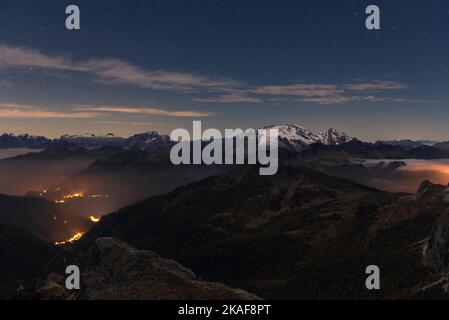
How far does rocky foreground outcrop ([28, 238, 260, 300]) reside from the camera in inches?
6250

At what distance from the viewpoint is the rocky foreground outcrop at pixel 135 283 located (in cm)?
15875

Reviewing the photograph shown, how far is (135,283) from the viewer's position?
16975 cm
